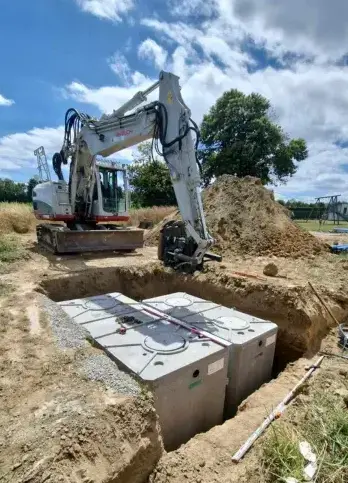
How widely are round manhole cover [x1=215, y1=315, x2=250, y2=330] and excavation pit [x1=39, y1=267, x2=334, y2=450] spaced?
1.04 m

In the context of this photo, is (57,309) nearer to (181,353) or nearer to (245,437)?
(181,353)

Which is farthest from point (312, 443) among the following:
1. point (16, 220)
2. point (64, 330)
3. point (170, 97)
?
point (16, 220)

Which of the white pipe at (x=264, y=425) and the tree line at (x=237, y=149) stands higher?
the tree line at (x=237, y=149)

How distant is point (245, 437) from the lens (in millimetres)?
2953

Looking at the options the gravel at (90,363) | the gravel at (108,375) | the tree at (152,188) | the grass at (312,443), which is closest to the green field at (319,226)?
the tree at (152,188)

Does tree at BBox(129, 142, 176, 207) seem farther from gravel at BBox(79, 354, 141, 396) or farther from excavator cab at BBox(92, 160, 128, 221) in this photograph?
gravel at BBox(79, 354, 141, 396)

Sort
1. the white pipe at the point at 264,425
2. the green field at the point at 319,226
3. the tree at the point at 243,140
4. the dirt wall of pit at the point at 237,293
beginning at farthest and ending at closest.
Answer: the tree at the point at 243,140 < the green field at the point at 319,226 < the dirt wall of pit at the point at 237,293 < the white pipe at the point at 264,425

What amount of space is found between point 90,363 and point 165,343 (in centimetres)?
104

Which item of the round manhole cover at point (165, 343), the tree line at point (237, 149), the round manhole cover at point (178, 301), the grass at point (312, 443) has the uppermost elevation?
the tree line at point (237, 149)

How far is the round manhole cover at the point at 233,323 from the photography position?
14.4ft

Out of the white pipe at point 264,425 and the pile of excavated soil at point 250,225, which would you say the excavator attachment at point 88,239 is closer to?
the pile of excavated soil at point 250,225

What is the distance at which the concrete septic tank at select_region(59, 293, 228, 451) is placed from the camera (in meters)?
3.16

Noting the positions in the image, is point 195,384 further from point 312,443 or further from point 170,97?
point 170,97

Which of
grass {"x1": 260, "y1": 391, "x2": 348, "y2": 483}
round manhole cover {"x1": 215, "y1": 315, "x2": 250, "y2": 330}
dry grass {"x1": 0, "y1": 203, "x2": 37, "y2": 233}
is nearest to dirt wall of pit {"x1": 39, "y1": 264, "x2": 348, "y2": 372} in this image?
round manhole cover {"x1": 215, "y1": 315, "x2": 250, "y2": 330}
